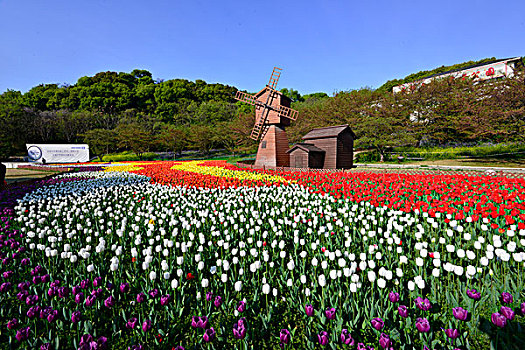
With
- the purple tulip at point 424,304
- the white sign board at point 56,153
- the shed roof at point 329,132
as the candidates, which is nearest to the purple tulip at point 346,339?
the purple tulip at point 424,304

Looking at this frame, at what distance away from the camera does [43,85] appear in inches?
3004

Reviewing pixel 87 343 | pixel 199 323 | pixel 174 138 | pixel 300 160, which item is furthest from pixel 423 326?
pixel 174 138

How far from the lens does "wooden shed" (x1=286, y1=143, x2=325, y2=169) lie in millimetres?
17734

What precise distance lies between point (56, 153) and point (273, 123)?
3367 cm

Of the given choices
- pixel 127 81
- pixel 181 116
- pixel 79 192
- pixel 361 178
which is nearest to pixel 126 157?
pixel 181 116

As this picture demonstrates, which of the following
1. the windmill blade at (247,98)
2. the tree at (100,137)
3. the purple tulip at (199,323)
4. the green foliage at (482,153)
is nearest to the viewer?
the purple tulip at (199,323)

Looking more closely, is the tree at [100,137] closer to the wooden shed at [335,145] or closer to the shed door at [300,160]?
the shed door at [300,160]

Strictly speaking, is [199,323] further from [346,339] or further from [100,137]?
[100,137]

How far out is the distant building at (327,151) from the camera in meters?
18.0

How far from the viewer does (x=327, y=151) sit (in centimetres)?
1862

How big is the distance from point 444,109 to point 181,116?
2089 inches

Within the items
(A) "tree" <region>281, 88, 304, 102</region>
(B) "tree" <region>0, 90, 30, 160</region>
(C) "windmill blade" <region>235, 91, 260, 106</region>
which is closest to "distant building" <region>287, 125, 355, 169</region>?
(C) "windmill blade" <region>235, 91, 260, 106</region>

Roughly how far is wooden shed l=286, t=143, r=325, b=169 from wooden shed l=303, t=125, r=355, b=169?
1.72ft

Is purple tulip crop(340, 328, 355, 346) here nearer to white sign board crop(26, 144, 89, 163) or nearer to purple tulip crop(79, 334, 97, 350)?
purple tulip crop(79, 334, 97, 350)
